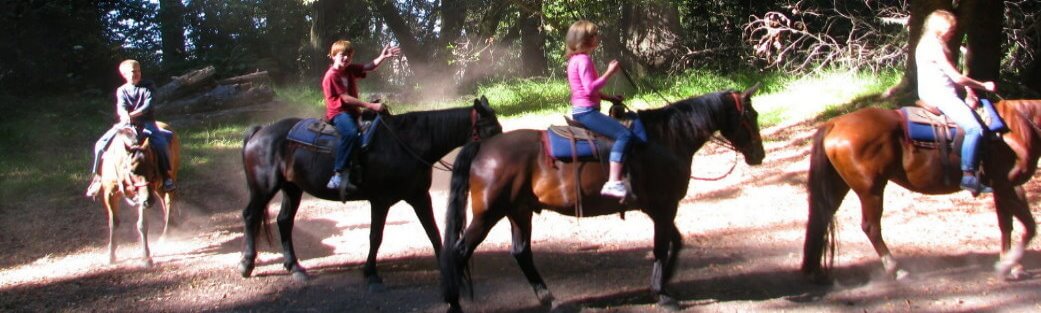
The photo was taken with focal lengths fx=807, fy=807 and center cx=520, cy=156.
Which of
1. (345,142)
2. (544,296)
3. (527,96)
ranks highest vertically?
(345,142)

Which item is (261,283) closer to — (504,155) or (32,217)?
(504,155)

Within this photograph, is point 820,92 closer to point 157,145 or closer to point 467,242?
point 467,242

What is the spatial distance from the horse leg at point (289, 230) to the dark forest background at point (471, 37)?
9.98 meters

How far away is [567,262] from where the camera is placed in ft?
24.9

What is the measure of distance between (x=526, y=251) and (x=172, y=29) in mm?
23878

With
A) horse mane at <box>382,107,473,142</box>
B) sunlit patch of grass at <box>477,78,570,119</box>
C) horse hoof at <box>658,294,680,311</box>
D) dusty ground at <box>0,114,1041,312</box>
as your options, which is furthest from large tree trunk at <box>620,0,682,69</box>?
horse hoof at <box>658,294,680,311</box>

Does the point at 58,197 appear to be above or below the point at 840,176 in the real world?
below

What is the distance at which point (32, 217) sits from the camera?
34.6 feet

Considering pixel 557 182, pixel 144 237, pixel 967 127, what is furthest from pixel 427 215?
pixel 967 127

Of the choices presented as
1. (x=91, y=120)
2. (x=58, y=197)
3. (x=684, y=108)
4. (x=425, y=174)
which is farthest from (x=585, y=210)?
(x=91, y=120)

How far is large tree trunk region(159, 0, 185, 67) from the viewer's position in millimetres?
25812

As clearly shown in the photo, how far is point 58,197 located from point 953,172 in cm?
1125

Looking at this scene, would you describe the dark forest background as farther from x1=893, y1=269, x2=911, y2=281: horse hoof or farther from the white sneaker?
the white sneaker

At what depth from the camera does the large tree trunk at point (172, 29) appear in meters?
25.8
